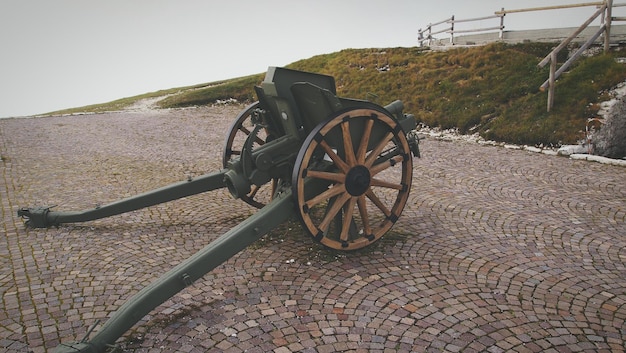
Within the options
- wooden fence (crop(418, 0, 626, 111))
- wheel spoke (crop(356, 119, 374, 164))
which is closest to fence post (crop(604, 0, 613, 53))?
wooden fence (crop(418, 0, 626, 111))

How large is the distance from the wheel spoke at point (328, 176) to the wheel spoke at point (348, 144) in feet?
0.58

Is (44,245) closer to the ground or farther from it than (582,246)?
farther from it

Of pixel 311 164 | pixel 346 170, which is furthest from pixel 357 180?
pixel 311 164

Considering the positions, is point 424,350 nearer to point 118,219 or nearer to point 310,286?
point 310,286

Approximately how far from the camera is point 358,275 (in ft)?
15.0

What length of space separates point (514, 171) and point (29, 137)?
13.9m

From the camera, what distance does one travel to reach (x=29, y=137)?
14.0 metres

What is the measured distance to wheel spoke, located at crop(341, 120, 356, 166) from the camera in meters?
4.58

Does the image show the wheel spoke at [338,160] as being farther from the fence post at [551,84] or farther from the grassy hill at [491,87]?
the fence post at [551,84]

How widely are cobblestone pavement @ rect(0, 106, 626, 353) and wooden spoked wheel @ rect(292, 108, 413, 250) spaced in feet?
1.25

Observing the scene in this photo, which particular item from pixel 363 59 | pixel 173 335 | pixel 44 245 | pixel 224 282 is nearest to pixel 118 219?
pixel 44 245

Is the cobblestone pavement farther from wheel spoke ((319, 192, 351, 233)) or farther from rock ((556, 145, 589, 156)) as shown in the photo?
rock ((556, 145, 589, 156))

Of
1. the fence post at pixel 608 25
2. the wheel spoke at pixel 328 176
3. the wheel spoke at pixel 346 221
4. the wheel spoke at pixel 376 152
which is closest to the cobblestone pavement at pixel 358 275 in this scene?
the wheel spoke at pixel 346 221

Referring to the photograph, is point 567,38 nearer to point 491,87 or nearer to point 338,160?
point 491,87
